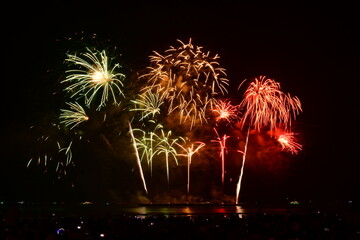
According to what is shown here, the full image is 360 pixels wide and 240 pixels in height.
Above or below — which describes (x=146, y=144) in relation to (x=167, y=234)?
above

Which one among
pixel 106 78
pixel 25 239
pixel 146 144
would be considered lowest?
pixel 25 239

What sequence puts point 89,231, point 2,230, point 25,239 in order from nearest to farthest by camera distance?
point 25,239 → point 2,230 → point 89,231

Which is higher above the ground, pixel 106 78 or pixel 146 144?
pixel 106 78

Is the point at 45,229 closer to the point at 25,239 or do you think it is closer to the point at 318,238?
the point at 25,239

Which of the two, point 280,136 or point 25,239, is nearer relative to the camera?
point 25,239

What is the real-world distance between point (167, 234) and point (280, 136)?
27618mm

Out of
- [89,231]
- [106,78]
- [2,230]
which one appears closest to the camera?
[2,230]

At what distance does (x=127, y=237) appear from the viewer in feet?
53.8

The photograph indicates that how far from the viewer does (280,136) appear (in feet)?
139

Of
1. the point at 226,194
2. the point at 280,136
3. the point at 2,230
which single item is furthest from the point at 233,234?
the point at 226,194

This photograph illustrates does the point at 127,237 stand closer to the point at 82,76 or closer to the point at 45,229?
the point at 45,229

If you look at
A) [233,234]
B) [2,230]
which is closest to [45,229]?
[2,230]

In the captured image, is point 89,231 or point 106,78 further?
point 106,78

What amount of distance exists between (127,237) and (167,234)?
1404 millimetres
